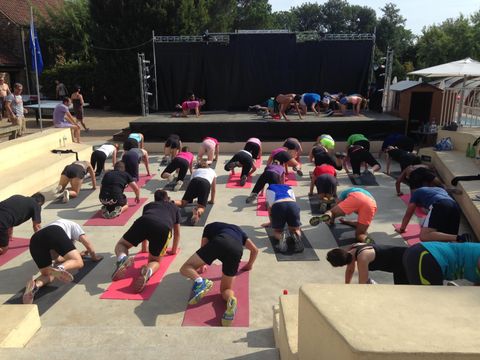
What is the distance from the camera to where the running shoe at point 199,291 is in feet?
13.8

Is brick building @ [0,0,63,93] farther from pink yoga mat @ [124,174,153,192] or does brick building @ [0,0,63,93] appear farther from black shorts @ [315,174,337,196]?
black shorts @ [315,174,337,196]

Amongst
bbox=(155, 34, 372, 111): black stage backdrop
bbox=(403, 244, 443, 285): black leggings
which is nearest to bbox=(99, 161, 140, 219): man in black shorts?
bbox=(403, 244, 443, 285): black leggings

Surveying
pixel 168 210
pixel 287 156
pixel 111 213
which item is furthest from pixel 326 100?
pixel 168 210

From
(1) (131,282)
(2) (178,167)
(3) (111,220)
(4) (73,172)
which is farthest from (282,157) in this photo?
(1) (131,282)

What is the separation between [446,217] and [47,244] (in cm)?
448

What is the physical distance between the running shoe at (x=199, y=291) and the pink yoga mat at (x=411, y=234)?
307 cm

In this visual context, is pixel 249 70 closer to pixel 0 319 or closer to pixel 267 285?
pixel 267 285

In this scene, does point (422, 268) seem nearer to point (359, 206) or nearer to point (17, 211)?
point (359, 206)

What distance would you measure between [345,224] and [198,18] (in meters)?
16.7

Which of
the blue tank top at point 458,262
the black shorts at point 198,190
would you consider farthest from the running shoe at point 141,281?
the blue tank top at point 458,262

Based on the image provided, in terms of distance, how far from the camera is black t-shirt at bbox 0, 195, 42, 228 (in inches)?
200

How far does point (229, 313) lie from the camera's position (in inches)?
A: 155

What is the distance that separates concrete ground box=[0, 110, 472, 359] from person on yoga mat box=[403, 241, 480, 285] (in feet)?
3.96

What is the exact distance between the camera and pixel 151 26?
19500 millimetres
